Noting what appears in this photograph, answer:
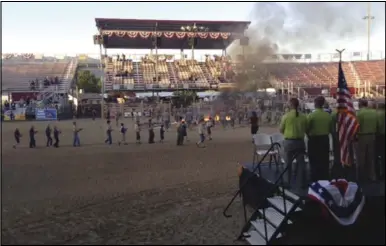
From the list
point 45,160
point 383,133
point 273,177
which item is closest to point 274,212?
point 273,177

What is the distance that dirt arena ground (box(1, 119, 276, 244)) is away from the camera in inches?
290

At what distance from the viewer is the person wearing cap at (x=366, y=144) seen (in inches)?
286

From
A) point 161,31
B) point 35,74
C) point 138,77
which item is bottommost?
point 138,77

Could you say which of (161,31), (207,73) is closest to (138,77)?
(161,31)

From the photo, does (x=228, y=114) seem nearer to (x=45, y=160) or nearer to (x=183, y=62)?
(x=45, y=160)

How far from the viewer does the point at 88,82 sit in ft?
227

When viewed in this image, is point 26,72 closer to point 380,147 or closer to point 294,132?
point 294,132

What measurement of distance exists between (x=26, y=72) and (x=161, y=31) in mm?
19836

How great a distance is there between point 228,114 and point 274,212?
27413mm

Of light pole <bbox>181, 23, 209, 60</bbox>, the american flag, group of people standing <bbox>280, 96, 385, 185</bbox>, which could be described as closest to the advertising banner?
light pole <bbox>181, 23, 209, 60</bbox>

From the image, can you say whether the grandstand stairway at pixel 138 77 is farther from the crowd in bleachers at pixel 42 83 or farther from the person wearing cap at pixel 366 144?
the person wearing cap at pixel 366 144

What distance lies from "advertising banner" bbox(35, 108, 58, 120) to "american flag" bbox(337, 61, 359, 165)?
39.1 m

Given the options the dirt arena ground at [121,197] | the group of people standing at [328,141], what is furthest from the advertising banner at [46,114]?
the group of people standing at [328,141]

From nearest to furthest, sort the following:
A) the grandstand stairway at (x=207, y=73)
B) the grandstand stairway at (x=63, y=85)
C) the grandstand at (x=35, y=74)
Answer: the grandstand stairway at (x=207, y=73) < the grandstand stairway at (x=63, y=85) < the grandstand at (x=35, y=74)
